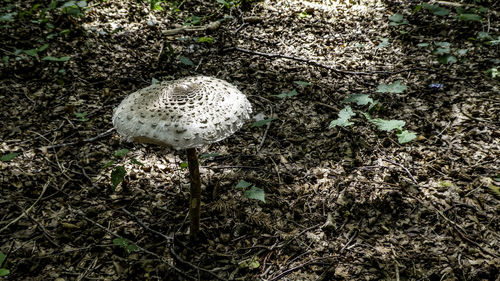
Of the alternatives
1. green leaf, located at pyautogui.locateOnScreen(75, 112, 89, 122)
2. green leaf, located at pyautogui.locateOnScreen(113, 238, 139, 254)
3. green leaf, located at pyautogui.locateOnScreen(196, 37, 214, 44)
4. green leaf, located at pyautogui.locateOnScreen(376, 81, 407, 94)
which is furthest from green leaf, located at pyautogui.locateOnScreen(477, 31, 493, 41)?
green leaf, located at pyautogui.locateOnScreen(75, 112, 89, 122)

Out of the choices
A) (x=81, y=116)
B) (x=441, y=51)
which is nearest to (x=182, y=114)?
(x=81, y=116)

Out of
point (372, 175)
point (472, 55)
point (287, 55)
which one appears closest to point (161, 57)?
point (287, 55)

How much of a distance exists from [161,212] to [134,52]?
3.24 metres

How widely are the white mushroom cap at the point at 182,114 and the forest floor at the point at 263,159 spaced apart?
1.09 metres

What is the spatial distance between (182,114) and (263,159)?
1732 mm

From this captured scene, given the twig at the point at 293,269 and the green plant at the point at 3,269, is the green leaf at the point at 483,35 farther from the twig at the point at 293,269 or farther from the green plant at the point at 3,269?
the green plant at the point at 3,269

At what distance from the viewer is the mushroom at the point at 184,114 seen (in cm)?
197

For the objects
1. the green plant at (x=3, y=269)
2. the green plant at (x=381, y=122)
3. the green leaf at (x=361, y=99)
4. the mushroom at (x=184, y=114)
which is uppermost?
the mushroom at (x=184, y=114)

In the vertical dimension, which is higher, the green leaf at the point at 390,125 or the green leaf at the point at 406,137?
the green leaf at the point at 390,125

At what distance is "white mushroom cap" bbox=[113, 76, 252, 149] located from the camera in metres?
1.97

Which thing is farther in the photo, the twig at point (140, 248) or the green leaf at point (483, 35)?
the green leaf at point (483, 35)

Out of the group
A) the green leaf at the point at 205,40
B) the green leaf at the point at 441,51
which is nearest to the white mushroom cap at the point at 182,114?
the green leaf at the point at 205,40

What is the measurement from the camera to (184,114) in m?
2.04

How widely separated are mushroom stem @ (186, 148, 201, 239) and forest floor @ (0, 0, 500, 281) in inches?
7.8
